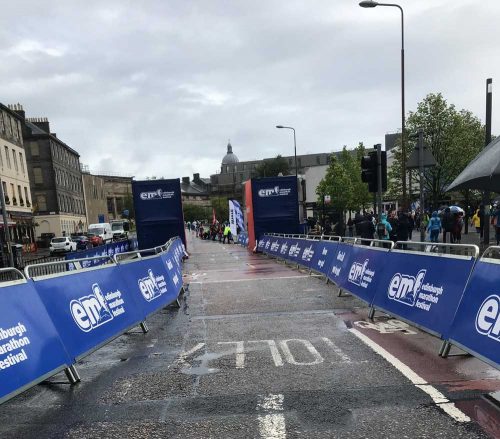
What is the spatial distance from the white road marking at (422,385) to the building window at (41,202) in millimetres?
64480

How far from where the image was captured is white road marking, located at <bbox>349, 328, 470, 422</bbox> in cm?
375

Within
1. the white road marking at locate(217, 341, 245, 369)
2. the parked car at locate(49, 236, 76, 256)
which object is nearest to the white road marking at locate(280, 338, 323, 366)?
the white road marking at locate(217, 341, 245, 369)

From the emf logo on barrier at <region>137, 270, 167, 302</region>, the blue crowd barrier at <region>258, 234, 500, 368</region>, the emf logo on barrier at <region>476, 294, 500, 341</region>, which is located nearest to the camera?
the emf logo on barrier at <region>476, 294, 500, 341</region>

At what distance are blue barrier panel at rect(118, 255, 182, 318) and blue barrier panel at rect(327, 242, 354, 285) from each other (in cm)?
364

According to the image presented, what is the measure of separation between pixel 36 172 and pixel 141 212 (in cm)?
4874

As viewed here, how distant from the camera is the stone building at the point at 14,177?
149 feet

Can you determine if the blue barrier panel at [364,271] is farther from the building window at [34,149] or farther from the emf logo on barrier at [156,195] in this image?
the building window at [34,149]

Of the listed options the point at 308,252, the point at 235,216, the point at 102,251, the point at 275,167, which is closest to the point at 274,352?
the point at 308,252

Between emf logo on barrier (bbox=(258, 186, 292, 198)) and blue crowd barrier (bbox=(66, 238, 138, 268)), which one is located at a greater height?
emf logo on barrier (bbox=(258, 186, 292, 198))

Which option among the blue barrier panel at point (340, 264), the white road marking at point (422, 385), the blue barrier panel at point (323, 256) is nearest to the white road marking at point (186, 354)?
the white road marking at point (422, 385)

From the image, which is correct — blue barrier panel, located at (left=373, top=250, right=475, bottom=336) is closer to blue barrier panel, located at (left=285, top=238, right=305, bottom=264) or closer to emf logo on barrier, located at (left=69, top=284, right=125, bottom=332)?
emf logo on barrier, located at (left=69, top=284, right=125, bottom=332)

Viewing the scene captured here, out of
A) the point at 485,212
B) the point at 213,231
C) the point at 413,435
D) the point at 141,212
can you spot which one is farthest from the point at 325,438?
the point at 213,231

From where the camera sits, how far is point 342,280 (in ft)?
32.3

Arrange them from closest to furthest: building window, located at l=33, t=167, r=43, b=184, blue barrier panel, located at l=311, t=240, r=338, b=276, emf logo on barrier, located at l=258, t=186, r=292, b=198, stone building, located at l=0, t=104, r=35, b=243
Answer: blue barrier panel, located at l=311, t=240, r=338, b=276 < emf logo on barrier, located at l=258, t=186, r=292, b=198 < stone building, located at l=0, t=104, r=35, b=243 < building window, located at l=33, t=167, r=43, b=184
